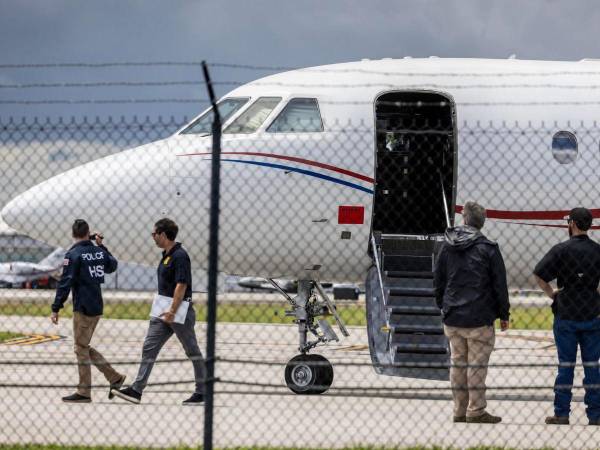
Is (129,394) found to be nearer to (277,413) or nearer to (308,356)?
(277,413)

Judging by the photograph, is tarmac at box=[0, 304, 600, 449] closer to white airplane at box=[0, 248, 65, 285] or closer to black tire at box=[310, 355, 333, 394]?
black tire at box=[310, 355, 333, 394]

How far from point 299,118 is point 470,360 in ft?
14.8

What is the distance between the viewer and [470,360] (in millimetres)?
9938

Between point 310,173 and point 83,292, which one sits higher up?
point 310,173

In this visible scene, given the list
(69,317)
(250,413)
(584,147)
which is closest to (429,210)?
(584,147)

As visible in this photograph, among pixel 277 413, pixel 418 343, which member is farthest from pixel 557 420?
pixel 277 413

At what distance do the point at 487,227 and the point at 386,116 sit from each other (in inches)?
88.0

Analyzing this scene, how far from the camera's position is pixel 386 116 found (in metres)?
14.3

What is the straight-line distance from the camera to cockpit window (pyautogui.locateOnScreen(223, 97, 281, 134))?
1322 cm

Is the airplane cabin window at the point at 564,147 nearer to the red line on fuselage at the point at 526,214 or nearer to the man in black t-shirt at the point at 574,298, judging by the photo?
the red line on fuselage at the point at 526,214

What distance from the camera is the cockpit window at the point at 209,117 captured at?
1350cm

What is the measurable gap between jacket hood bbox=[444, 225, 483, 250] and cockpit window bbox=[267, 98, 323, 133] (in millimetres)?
3590

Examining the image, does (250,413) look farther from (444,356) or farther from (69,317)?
(69,317)

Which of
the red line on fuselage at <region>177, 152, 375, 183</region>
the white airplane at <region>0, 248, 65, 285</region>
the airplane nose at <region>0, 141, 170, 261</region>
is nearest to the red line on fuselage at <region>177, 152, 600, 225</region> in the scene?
the red line on fuselage at <region>177, 152, 375, 183</region>
